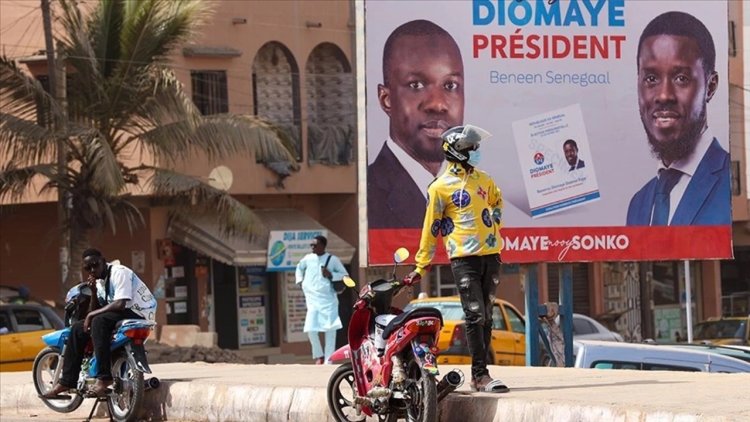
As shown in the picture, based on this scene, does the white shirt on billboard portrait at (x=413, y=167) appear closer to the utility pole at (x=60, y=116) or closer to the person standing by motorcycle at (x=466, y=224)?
the person standing by motorcycle at (x=466, y=224)

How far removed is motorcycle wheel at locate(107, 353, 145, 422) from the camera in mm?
11695

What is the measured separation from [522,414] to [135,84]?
17996mm

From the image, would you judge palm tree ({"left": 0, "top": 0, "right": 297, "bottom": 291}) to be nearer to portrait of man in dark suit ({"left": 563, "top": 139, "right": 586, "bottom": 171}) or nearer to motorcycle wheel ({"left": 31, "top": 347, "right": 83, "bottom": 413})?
motorcycle wheel ({"left": 31, "top": 347, "right": 83, "bottom": 413})

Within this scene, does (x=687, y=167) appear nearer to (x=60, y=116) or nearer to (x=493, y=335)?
(x=493, y=335)

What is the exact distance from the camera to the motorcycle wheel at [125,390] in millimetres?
11695

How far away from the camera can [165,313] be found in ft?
109

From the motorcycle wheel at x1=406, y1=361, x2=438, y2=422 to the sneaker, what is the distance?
2.39ft

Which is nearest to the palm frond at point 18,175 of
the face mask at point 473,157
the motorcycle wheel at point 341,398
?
the motorcycle wheel at point 341,398

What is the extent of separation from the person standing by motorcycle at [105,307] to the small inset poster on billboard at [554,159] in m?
4.17

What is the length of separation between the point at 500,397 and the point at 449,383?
428mm

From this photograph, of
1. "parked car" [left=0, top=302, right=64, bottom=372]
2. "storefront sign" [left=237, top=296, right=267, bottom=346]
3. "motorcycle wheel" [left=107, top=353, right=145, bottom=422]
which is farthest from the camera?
"storefront sign" [left=237, top=296, right=267, bottom=346]

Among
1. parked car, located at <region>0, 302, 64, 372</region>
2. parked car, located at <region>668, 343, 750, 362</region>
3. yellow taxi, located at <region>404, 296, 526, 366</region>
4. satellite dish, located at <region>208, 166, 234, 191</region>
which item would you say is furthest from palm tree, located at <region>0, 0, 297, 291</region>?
parked car, located at <region>668, 343, 750, 362</region>

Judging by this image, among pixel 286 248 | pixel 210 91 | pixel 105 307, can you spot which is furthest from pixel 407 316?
pixel 286 248

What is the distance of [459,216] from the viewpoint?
982 cm
